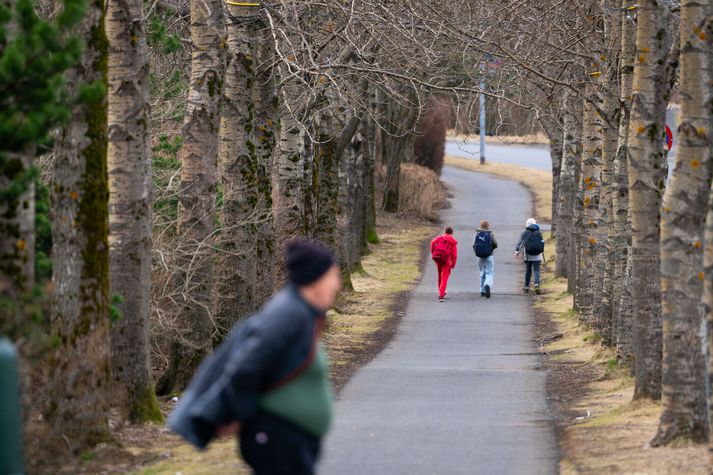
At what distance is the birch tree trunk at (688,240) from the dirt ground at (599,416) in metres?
0.41

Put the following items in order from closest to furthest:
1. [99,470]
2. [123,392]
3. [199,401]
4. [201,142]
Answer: [199,401]
[99,470]
[123,392]
[201,142]

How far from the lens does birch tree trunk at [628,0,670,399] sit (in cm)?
1327

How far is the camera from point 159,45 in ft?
72.0

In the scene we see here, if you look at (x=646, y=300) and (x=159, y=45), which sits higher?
(x=159, y=45)

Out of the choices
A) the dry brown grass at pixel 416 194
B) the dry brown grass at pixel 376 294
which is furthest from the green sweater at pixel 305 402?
the dry brown grass at pixel 416 194

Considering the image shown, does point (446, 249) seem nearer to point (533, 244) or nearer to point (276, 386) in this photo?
point (533, 244)

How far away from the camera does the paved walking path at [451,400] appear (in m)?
11.0

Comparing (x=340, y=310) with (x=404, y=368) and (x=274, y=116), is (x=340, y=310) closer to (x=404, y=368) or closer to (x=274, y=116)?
(x=274, y=116)

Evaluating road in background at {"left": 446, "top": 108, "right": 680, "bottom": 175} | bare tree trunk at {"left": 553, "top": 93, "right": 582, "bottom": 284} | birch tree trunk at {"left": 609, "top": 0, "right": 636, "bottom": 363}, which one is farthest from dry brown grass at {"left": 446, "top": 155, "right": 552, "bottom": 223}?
birch tree trunk at {"left": 609, "top": 0, "right": 636, "bottom": 363}

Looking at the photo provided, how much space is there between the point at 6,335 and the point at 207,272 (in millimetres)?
7182

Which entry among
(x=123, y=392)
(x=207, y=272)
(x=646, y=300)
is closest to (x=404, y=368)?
(x=207, y=272)

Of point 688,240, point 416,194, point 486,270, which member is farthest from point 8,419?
point 416,194

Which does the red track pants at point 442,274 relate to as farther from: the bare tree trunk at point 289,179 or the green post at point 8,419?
the green post at point 8,419

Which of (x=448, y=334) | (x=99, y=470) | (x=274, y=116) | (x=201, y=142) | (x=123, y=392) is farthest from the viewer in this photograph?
(x=448, y=334)
